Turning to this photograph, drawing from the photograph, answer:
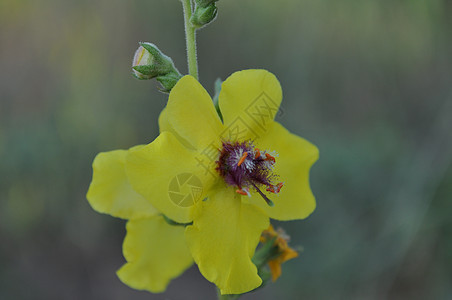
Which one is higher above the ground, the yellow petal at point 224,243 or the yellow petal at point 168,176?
the yellow petal at point 168,176

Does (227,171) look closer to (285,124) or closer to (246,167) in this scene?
(246,167)

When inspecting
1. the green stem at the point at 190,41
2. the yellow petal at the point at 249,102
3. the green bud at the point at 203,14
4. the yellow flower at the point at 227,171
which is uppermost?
the green bud at the point at 203,14

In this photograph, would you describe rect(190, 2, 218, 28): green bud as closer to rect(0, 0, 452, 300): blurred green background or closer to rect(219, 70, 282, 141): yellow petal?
rect(219, 70, 282, 141): yellow petal

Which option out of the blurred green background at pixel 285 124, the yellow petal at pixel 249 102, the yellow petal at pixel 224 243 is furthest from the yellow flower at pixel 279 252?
the blurred green background at pixel 285 124

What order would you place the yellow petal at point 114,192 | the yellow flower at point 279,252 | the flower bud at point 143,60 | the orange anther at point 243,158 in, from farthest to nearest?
the yellow flower at point 279,252, the yellow petal at point 114,192, the flower bud at point 143,60, the orange anther at point 243,158

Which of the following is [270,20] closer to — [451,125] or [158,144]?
[451,125]

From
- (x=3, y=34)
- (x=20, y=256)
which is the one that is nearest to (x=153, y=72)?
(x=20, y=256)

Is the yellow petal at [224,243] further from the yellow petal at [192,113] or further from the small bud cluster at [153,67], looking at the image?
the small bud cluster at [153,67]

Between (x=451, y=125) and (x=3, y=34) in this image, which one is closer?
(x=451, y=125)
